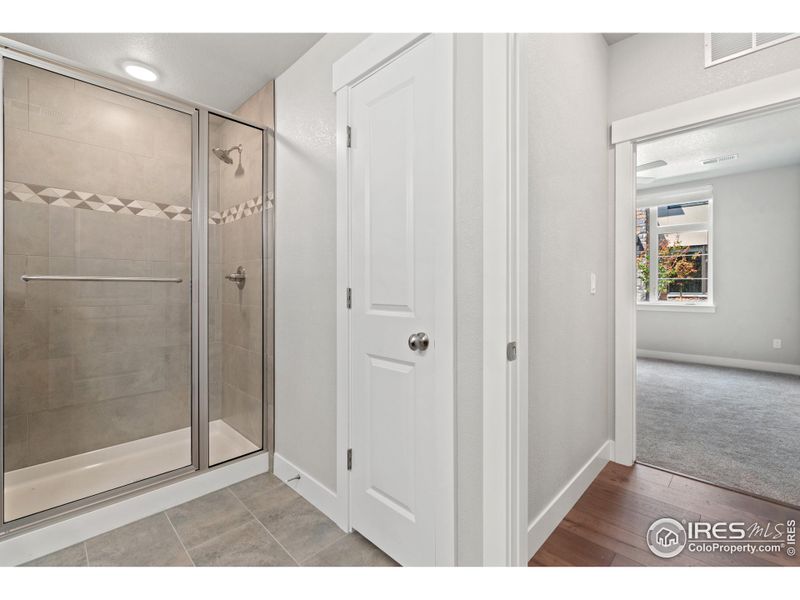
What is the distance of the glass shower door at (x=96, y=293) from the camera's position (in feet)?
5.87

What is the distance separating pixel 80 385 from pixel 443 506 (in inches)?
83.1

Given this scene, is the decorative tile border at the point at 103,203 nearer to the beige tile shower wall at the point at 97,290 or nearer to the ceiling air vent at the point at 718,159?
the beige tile shower wall at the point at 97,290

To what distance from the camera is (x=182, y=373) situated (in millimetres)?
2125

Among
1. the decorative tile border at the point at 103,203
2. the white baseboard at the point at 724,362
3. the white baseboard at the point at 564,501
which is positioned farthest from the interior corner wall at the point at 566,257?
the white baseboard at the point at 724,362

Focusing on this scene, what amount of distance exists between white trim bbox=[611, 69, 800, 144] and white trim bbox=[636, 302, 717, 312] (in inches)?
148

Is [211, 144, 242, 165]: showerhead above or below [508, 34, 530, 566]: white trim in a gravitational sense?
above

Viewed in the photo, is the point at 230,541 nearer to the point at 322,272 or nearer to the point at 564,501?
the point at 322,272

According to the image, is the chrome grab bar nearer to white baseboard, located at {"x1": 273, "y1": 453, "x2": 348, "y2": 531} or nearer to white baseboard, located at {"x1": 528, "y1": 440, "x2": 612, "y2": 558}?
white baseboard, located at {"x1": 273, "y1": 453, "x2": 348, "y2": 531}

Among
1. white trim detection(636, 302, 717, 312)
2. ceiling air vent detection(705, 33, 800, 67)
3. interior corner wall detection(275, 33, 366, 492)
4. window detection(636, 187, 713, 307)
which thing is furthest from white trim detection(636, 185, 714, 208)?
interior corner wall detection(275, 33, 366, 492)

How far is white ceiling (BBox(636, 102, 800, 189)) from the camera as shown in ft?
11.5

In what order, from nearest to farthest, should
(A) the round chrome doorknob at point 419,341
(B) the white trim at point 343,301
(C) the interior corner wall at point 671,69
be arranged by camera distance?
(A) the round chrome doorknob at point 419,341
(B) the white trim at point 343,301
(C) the interior corner wall at point 671,69

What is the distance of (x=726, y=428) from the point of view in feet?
9.26

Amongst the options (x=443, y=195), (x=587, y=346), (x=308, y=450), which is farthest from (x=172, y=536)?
(x=587, y=346)

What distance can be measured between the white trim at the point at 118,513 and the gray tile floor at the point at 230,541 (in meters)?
0.04
